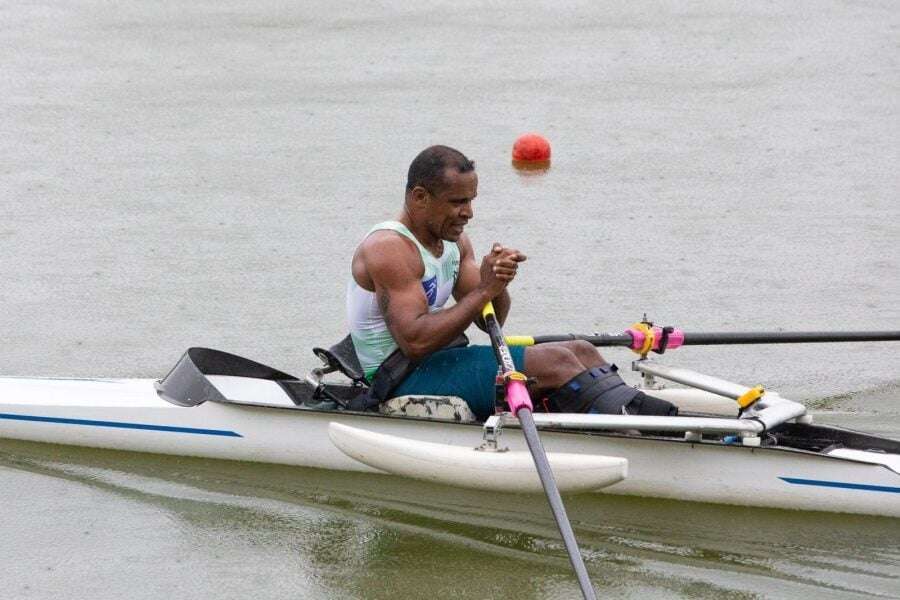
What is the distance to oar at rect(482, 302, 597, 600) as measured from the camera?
473cm

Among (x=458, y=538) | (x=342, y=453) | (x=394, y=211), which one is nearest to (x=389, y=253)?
(x=342, y=453)

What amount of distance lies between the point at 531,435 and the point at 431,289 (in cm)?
96

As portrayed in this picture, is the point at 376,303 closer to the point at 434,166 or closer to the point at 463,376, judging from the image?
the point at 463,376

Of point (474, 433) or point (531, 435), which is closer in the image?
point (531, 435)

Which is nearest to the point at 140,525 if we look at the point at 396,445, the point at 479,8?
the point at 396,445

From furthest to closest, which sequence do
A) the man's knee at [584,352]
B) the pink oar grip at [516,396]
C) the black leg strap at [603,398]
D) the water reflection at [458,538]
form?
the man's knee at [584,352] → the black leg strap at [603,398] → the pink oar grip at [516,396] → the water reflection at [458,538]

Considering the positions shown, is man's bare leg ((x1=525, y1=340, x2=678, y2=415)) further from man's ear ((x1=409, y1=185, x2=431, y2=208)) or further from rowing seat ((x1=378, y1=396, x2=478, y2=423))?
man's ear ((x1=409, y1=185, x2=431, y2=208))

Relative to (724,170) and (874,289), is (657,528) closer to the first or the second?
(874,289)

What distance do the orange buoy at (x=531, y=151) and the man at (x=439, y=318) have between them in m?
4.07

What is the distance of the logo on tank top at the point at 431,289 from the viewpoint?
5.84 meters

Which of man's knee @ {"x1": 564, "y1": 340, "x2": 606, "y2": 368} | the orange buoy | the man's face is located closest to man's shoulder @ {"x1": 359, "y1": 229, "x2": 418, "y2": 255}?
the man's face

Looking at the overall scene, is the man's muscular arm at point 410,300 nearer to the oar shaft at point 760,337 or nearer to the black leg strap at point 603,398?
the black leg strap at point 603,398

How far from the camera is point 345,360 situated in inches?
241

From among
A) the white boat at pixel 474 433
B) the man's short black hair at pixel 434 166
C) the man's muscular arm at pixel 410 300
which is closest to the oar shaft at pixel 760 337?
the white boat at pixel 474 433
